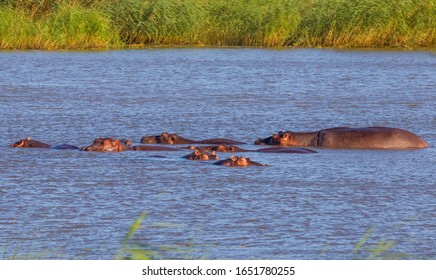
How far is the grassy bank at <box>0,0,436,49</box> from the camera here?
25.4 m

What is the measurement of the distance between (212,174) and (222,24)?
1679 cm

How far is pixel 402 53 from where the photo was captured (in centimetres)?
2448

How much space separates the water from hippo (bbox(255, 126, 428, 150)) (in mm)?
233

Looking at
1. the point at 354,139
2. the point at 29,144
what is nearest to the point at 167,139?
the point at 29,144

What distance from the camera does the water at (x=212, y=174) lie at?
25.1ft

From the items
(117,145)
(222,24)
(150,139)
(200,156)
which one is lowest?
(222,24)

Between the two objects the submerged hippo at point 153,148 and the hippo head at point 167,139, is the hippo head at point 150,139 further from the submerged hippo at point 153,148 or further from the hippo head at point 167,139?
the submerged hippo at point 153,148

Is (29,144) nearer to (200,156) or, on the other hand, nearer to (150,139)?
(150,139)

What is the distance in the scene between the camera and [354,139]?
1194 cm

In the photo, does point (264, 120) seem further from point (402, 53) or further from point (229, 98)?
point (402, 53)

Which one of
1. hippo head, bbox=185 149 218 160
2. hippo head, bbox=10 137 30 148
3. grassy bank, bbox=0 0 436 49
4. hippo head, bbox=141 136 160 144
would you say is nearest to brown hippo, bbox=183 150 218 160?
hippo head, bbox=185 149 218 160

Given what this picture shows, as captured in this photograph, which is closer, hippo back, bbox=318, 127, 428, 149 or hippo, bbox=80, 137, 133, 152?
hippo, bbox=80, 137, 133, 152

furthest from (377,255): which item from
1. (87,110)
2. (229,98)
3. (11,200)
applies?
(229,98)

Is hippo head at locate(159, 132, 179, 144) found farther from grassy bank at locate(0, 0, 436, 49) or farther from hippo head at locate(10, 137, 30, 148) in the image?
grassy bank at locate(0, 0, 436, 49)
